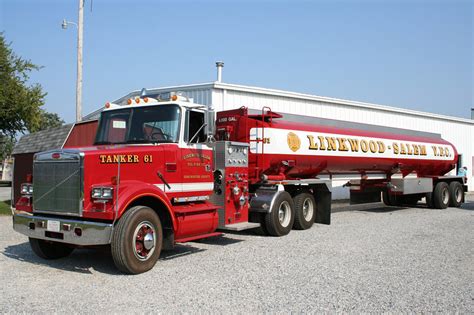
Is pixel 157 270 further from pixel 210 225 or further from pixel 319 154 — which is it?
pixel 319 154

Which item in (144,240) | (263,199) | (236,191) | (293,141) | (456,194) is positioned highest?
(293,141)

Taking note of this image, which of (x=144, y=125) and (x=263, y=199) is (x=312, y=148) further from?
(x=144, y=125)

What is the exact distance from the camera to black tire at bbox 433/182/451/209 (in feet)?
A: 61.0

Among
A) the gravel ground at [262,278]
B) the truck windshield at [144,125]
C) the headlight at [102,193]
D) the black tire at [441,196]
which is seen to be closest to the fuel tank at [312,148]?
the black tire at [441,196]

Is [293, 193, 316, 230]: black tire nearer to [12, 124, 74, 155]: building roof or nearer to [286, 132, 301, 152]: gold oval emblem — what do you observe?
[286, 132, 301, 152]: gold oval emblem

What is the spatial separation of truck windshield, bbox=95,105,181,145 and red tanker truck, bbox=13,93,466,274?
20mm

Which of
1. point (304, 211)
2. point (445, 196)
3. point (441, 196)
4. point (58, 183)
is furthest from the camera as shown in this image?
point (445, 196)

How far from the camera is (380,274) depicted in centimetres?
716

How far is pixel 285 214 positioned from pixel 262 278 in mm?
4686

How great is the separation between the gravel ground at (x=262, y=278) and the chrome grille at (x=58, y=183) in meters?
1.02

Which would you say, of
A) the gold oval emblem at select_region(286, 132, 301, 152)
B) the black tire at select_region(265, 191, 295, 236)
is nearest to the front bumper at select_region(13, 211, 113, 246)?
the black tire at select_region(265, 191, 295, 236)

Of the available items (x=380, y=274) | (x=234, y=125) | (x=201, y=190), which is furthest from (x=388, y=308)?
(x=234, y=125)

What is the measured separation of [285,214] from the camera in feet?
37.6

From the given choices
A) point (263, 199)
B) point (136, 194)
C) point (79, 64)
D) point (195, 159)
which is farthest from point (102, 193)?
point (79, 64)
